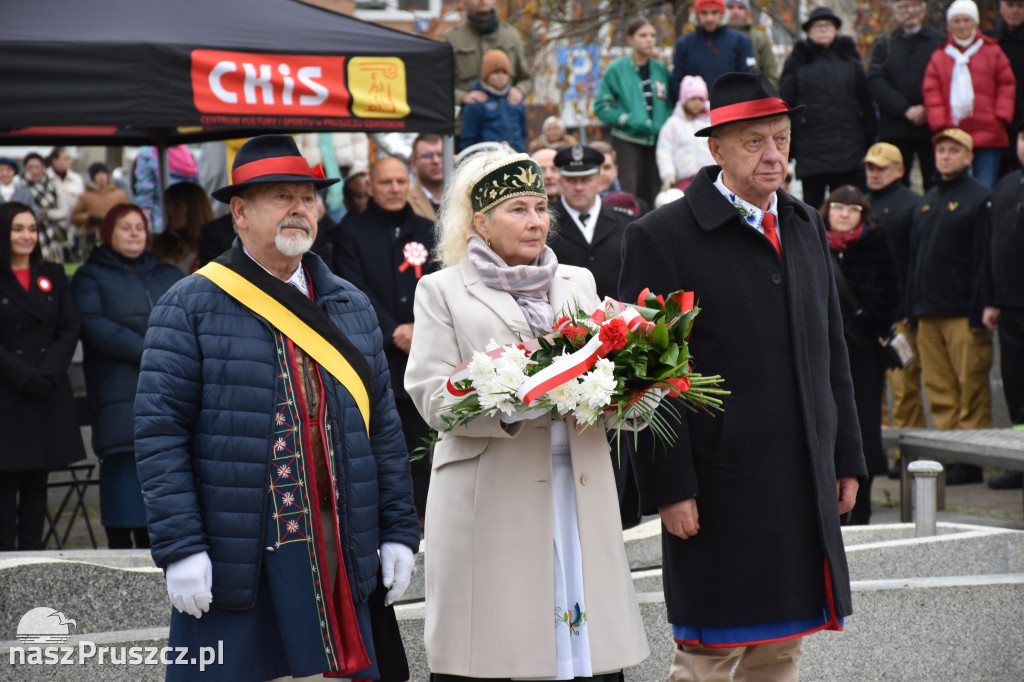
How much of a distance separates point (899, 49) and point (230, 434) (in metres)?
9.13

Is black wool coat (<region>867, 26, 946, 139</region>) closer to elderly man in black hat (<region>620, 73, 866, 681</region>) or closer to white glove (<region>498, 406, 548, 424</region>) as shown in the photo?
elderly man in black hat (<region>620, 73, 866, 681</region>)

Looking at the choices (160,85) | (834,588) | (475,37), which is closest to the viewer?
(834,588)

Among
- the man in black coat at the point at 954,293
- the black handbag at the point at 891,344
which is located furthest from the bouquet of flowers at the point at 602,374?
the man in black coat at the point at 954,293

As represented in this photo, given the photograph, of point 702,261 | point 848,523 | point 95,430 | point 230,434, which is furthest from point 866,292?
point 230,434

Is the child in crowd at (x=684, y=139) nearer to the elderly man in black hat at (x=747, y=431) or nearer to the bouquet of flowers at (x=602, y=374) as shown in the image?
the elderly man in black hat at (x=747, y=431)

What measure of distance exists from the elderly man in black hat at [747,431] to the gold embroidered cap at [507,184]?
0.39 metres

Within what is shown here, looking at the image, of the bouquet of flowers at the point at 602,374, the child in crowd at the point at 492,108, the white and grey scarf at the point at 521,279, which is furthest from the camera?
the child in crowd at the point at 492,108

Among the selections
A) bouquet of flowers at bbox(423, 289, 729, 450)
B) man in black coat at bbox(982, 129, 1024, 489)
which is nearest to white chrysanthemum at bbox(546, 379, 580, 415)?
bouquet of flowers at bbox(423, 289, 729, 450)

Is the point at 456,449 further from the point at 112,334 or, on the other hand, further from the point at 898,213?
the point at 898,213

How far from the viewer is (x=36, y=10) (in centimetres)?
634

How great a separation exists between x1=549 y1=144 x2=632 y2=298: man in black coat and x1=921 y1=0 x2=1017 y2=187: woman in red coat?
4650 mm

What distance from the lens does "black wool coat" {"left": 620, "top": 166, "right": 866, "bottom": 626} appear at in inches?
155

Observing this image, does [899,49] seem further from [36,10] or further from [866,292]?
[36,10]

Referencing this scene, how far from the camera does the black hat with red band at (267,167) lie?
383 cm
